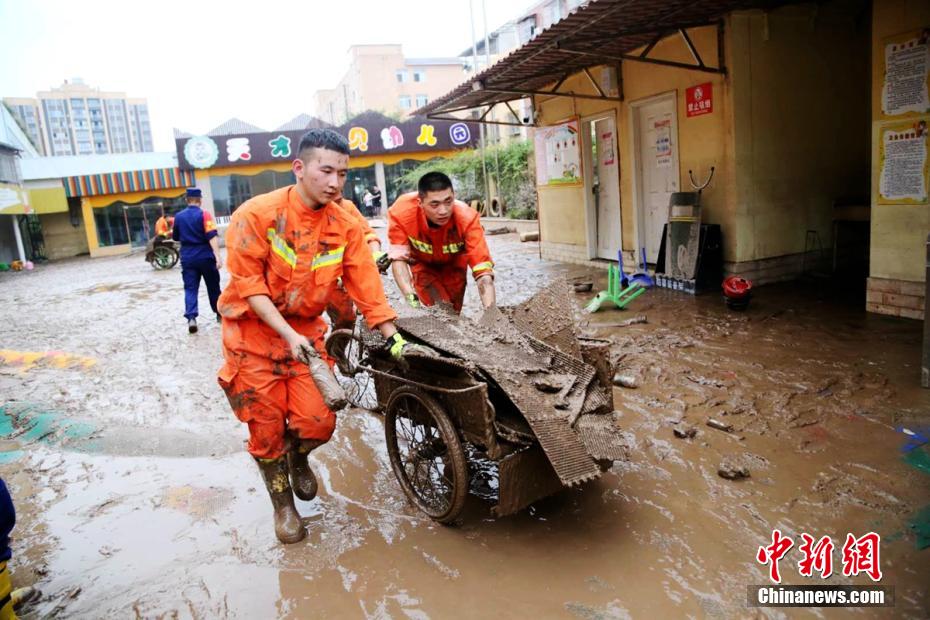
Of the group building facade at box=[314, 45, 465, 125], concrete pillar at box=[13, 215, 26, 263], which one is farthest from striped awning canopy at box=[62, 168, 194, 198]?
building facade at box=[314, 45, 465, 125]

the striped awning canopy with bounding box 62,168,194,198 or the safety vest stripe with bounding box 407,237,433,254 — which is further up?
the striped awning canopy with bounding box 62,168,194,198

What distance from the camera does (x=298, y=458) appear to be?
328cm

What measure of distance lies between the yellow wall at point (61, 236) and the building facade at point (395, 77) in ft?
86.5

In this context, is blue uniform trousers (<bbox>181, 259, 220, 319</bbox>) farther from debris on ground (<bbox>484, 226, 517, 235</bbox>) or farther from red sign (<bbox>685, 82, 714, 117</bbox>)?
debris on ground (<bbox>484, 226, 517, 235</bbox>)

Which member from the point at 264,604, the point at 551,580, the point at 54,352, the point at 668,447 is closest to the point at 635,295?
the point at 668,447

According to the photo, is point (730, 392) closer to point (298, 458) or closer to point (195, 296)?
point (298, 458)

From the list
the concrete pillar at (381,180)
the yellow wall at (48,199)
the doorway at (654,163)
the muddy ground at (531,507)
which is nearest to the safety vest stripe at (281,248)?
the muddy ground at (531,507)

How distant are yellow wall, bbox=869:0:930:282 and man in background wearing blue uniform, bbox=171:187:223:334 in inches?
273

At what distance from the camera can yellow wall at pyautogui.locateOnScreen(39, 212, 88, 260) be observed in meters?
26.6

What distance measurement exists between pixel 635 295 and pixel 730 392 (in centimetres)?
281

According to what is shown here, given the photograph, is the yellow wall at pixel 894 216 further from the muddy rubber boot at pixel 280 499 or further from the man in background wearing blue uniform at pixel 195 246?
the man in background wearing blue uniform at pixel 195 246

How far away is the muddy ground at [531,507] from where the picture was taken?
8.26 feet

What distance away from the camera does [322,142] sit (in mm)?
2857

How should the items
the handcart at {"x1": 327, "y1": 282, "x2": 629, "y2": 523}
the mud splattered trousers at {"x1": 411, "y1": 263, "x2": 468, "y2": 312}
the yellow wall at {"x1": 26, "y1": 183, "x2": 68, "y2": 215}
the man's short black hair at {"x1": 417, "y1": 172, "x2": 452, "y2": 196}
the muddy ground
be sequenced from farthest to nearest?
the yellow wall at {"x1": 26, "y1": 183, "x2": 68, "y2": 215}
the mud splattered trousers at {"x1": 411, "y1": 263, "x2": 468, "y2": 312}
the man's short black hair at {"x1": 417, "y1": 172, "x2": 452, "y2": 196}
the handcart at {"x1": 327, "y1": 282, "x2": 629, "y2": 523}
the muddy ground
